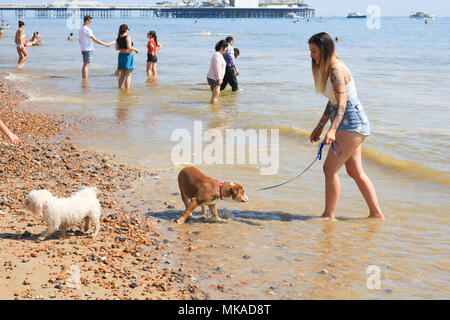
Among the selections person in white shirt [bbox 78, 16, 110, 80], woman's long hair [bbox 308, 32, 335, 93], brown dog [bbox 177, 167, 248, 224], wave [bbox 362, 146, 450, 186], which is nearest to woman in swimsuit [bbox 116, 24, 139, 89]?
person in white shirt [bbox 78, 16, 110, 80]

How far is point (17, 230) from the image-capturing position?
545 centimetres

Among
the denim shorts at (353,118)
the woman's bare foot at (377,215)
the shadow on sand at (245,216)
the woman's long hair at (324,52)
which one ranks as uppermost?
the woman's long hair at (324,52)

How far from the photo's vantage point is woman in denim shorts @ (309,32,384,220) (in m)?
5.58

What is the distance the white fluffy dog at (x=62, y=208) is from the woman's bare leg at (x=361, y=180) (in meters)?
2.84

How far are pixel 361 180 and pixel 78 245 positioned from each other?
Result: 10.5ft

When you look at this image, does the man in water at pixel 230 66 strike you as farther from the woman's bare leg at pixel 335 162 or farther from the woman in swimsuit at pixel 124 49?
the woman's bare leg at pixel 335 162

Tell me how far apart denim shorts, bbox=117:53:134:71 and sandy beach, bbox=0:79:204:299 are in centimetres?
744

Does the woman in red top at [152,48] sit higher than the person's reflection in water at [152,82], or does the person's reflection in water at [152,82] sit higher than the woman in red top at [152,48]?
the woman in red top at [152,48]

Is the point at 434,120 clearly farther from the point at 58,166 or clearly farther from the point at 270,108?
Result: the point at 58,166

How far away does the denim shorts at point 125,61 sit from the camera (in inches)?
606

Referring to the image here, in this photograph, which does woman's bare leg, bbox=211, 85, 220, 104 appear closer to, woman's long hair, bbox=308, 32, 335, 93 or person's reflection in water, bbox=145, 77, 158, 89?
person's reflection in water, bbox=145, 77, 158, 89

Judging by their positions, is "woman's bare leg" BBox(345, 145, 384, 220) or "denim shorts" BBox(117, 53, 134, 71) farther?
"denim shorts" BBox(117, 53, 134, 71)

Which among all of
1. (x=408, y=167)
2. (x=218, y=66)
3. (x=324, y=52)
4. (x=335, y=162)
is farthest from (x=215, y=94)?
(x=324, y=52)

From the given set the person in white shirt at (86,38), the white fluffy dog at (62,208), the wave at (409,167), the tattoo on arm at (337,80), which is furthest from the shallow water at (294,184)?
the tattoo on arm at (337,80)
